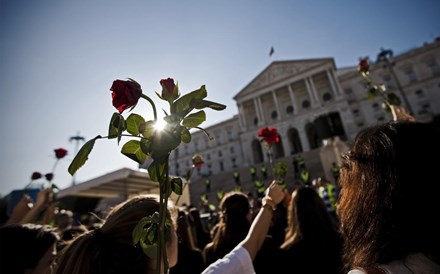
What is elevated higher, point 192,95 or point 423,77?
point 423,77

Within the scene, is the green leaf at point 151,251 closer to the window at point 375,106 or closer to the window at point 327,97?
the window at point 375,106

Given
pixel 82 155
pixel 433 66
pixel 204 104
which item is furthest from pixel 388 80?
pixel 82 155

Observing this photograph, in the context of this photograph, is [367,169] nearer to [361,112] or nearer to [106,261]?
[106,261]

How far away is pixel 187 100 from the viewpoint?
2.14 ft

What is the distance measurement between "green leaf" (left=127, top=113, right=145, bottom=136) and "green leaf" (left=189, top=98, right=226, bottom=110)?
132mm

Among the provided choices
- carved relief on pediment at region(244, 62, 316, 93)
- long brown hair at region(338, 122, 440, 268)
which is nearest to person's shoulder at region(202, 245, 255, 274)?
long brown hair at region(338, 122, 440, 268)

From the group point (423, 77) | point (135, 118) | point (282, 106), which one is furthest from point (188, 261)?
point (423, 77)

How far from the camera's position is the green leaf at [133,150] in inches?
25.3

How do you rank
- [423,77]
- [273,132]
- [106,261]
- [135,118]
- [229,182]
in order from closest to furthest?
[135,118]
[106,261]
[273,132]
[229,182]
[423,77]

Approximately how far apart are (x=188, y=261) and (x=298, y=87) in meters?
38.7

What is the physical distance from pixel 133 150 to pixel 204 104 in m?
0.22

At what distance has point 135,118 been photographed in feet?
2.06

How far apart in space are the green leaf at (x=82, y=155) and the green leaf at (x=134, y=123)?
0.25ft

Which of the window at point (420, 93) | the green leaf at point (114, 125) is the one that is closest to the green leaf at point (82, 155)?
the green leaf at point (114, 125)
